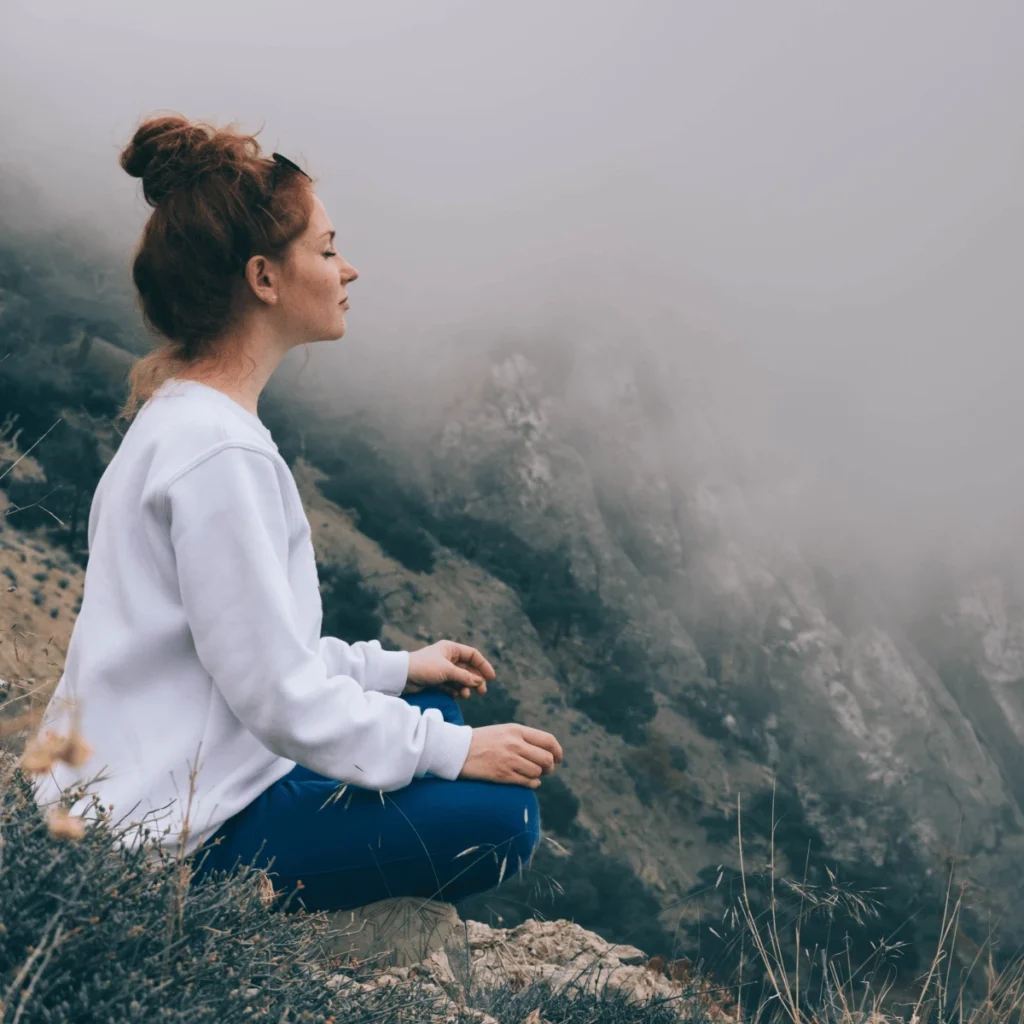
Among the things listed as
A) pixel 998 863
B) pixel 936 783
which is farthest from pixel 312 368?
pixel 998 863

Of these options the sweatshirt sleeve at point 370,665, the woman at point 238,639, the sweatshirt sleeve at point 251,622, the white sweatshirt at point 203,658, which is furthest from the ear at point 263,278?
the sweatshirt sleeve at point 370,665

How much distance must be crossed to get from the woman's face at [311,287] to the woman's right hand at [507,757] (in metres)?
1.01

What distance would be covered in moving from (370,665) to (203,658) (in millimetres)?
755

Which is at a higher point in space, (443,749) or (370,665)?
(443,749)

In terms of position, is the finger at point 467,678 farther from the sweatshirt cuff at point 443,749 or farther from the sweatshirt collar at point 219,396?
the sweatshirt collar at point 219,396

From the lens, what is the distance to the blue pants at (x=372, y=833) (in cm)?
200

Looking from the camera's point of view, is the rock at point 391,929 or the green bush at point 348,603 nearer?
the rock at point 391,929

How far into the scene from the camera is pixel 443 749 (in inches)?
78.6

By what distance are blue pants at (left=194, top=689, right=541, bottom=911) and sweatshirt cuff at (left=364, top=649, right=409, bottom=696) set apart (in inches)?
16.9

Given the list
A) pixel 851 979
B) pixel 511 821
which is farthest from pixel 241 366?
pixel 851 979

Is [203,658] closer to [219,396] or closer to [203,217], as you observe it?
[219,396]

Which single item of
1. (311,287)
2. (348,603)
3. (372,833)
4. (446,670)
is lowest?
(348,603)

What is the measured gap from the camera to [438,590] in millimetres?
42906

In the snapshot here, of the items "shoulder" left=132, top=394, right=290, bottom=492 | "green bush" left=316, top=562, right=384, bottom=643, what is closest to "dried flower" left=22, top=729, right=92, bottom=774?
"shoulder" left=132, top=394, right=290, bottom=492
